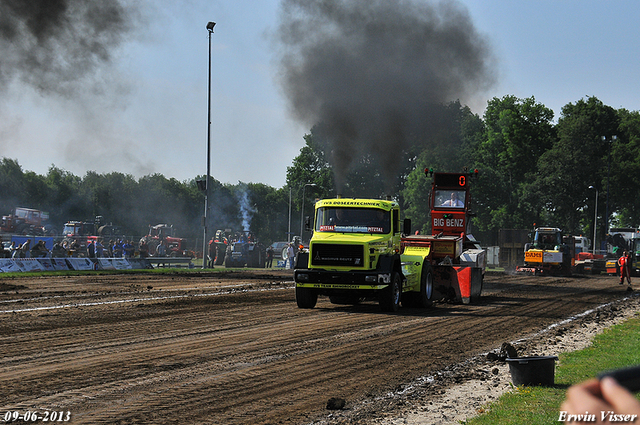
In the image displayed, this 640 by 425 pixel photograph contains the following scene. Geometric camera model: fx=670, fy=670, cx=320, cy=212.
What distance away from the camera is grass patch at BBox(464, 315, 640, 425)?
253 inches

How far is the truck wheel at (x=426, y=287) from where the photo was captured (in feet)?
57.7

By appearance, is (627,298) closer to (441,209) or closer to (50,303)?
(441,209)

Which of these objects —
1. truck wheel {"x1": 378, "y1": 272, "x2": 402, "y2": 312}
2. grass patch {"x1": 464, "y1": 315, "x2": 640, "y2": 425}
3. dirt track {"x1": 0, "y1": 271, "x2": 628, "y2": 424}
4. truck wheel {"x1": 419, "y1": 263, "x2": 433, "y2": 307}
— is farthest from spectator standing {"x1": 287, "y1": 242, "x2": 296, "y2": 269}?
grass patch {"x1": 464, "y1": 315, "x2": 640, "y2": 425}

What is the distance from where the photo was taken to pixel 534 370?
25.6ft

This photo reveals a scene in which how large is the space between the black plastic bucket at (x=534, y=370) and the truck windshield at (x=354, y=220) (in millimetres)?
8789

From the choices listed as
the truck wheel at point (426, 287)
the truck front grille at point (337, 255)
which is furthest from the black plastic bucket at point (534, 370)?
the truck wheel at point (426, 287)

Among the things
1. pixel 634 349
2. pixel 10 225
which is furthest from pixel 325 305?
pixel 10 225

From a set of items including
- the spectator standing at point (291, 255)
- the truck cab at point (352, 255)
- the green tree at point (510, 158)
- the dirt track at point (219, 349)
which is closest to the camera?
the dirt track at point (219, 349)

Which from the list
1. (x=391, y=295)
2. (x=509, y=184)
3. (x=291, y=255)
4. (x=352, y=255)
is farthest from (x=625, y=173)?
(x=352, y=255)

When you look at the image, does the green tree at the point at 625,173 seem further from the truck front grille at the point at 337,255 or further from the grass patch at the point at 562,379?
the grass patch at the point at 562,379

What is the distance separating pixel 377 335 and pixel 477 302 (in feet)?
28.5

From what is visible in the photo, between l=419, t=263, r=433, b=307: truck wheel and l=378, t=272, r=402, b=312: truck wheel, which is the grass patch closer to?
l=378, t=272, r=402, b=312: truck wheel

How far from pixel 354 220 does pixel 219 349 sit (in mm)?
7147

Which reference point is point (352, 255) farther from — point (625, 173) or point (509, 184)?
point (509, 184)
